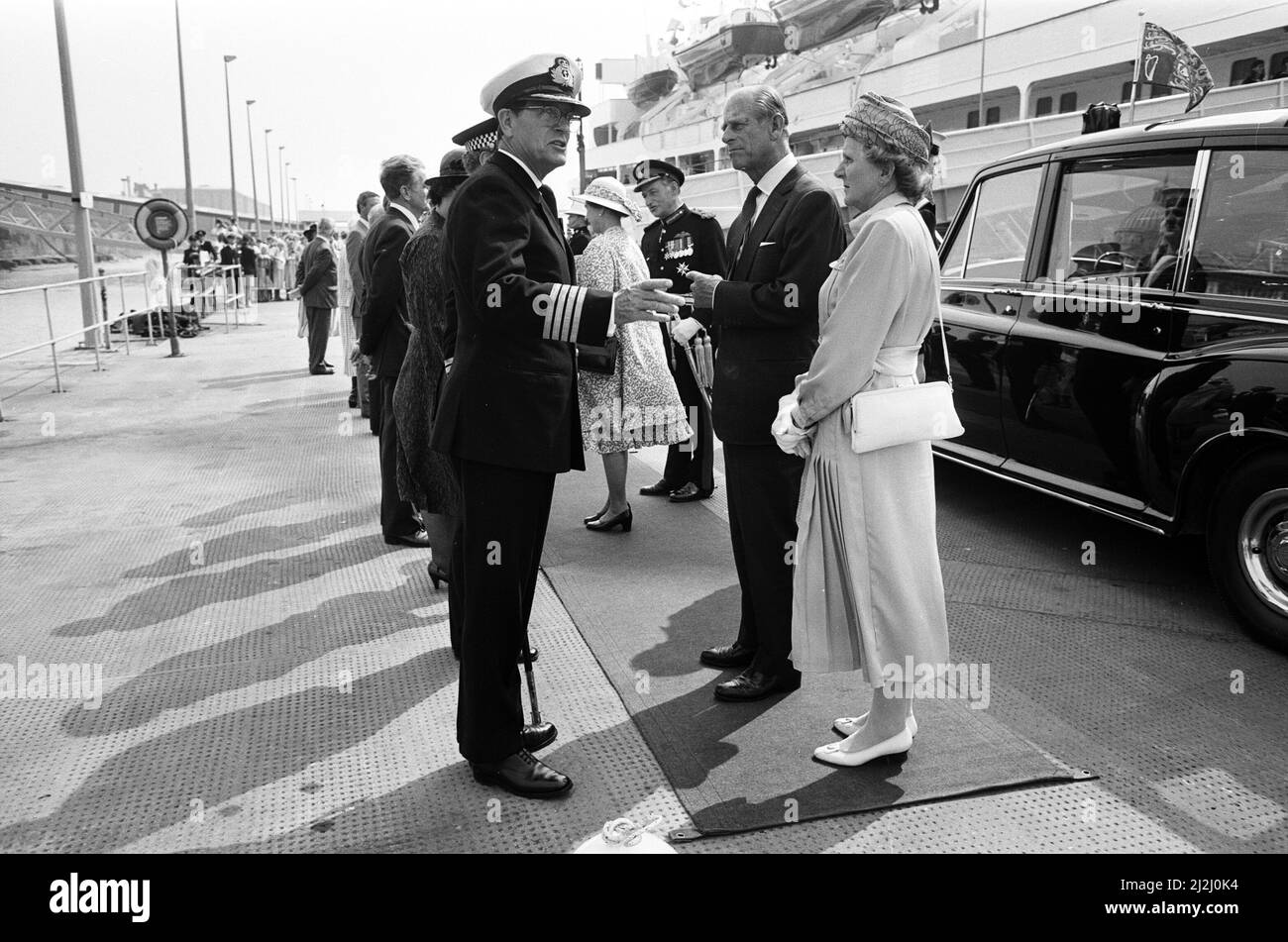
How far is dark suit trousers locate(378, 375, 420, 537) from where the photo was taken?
5340 millimetres

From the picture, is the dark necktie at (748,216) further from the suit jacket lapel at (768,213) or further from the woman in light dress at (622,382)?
the woman in light dress at (622,382)

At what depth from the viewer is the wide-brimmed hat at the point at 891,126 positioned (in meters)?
2.93

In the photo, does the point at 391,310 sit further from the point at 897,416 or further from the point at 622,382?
the point at 897,416

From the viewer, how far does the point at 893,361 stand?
119 inches

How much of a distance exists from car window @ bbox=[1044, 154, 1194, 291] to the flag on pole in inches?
117

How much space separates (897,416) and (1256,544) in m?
2.13

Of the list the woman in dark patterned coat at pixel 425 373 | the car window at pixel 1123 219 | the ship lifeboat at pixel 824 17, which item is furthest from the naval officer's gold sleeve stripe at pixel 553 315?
the ship lifeboat at pixel 824 17

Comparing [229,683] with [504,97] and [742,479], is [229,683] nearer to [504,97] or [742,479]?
[742,479]

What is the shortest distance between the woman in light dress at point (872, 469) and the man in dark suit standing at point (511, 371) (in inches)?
21.0

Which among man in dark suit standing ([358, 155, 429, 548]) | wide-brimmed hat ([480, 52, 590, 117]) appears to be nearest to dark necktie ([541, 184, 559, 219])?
Answer: wide-brimmed hat ([480, 52, 590, 117])

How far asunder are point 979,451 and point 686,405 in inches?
80.0

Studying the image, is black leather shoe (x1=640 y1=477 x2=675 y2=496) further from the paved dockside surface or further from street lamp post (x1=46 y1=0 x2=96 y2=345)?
street lamp post (x1=46 y1=0 x2=96 y2=345)

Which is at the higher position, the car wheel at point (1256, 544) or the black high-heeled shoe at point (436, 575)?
the car wheel at point (1256, 544)

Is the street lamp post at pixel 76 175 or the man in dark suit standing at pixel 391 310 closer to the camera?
the man in dark suit standing at pixel 391 310
